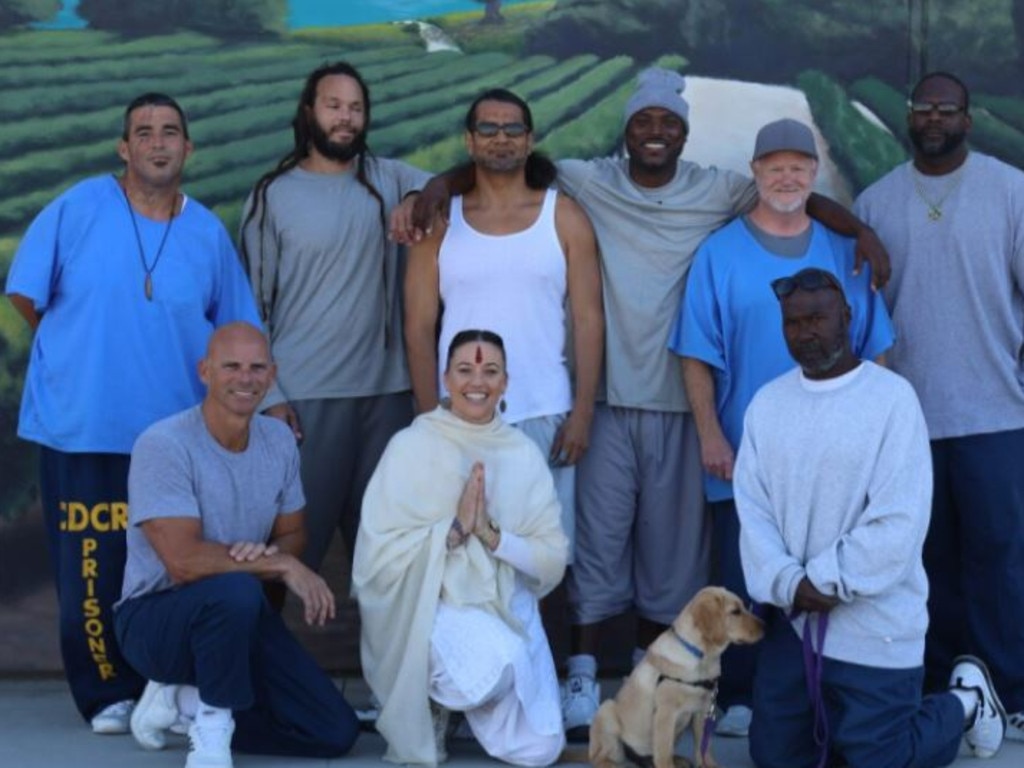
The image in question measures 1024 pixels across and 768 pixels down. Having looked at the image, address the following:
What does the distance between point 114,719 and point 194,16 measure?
7.26ft

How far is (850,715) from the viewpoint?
5.86 metres

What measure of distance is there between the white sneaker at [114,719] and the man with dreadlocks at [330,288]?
0.68 m

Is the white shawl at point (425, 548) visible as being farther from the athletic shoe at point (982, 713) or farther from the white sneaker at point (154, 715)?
the athletic shoe at point (982, 713)

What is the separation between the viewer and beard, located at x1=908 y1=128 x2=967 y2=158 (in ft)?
20.9

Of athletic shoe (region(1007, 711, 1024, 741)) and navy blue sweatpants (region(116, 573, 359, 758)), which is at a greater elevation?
navy blue sweatpants (region(116, 573, 359, 758))

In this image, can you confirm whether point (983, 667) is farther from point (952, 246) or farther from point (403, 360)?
point (403, 360)

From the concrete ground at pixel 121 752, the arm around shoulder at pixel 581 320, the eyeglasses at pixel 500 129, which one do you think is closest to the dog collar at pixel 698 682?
the concrete ground at pixel 121 752

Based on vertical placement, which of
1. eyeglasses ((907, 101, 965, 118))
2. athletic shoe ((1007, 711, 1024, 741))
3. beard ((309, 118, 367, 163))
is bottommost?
athletic shoe ((1007, 711, 1024, 741))

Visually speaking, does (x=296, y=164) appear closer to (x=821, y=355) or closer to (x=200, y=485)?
(x=200, y=485)

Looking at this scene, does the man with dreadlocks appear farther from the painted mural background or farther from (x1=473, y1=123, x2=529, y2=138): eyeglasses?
the painted mural background

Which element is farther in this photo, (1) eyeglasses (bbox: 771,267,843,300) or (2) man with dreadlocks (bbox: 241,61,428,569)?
(2) man with dreadlocks (bbox: 241,61,428,569)

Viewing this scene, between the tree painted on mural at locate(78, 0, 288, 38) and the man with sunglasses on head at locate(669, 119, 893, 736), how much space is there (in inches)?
64.8

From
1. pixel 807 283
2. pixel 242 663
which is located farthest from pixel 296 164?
pixel 807 283

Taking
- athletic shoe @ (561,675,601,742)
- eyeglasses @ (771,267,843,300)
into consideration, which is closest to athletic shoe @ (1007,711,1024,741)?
athletic shoe @ (561,675,601,742)
